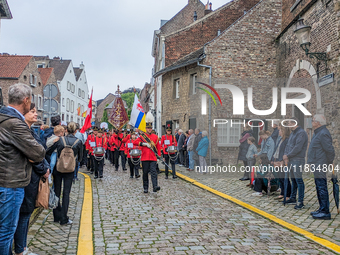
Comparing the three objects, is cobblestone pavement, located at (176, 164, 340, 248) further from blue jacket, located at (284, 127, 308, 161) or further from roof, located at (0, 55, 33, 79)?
roof, located at (0, 55, 33, 79)

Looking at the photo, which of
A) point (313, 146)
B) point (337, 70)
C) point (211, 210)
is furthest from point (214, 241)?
point (337, 70)

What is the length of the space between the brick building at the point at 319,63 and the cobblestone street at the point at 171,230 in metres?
5.09

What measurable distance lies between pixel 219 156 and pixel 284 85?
4.68 metres

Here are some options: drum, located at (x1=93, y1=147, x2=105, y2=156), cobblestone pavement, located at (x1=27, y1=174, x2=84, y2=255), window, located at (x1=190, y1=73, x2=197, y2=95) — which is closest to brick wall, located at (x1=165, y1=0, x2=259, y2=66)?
window, located at (x1=190, y1=73, x2=197, y2=95)

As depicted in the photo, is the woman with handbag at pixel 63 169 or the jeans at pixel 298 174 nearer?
the woman with handbag at pixel 63 169

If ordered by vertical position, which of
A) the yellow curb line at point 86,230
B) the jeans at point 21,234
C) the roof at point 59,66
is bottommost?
the yellow curb line at point 86,230

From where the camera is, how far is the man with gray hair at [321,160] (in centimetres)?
651

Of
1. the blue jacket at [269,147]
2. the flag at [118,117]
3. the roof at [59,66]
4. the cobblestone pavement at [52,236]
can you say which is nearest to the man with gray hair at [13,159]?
the cobblestone pavement at [52,236]

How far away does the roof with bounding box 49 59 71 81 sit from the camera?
182 ft

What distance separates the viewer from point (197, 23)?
77.5 ft

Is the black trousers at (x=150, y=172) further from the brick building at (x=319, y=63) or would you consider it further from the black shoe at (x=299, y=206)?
the brick building at (x=319, y=63)

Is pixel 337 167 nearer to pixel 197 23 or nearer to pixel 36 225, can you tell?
pixel 36 225

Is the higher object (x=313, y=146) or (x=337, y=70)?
(x=337, y=70)

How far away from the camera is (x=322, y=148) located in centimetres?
662
